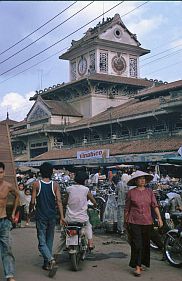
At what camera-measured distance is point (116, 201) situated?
35.2ft

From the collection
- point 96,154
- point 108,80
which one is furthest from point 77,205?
point 108,80

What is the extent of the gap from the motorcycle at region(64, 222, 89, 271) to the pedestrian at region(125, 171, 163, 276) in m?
0.77

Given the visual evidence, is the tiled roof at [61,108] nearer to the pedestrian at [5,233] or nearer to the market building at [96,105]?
the market building at [96,105]

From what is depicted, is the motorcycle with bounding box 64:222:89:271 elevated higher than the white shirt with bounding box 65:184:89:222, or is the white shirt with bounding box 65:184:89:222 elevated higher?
the white shirt with bounding box 65:184:89:222

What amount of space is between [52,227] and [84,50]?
36735mm

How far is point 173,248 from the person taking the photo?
22.2 feet

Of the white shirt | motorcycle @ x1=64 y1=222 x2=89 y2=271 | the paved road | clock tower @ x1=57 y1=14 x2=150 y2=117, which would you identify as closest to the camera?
the paved road

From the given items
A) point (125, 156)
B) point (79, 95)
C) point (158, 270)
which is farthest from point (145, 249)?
point (79, 95)

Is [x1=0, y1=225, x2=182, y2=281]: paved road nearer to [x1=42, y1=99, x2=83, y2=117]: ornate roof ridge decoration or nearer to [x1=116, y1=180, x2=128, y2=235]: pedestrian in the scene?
[x1=116, y1=180, x2=128, y2=235]: pedestrian

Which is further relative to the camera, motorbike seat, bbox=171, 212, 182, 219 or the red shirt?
motorbike seat, bbox=171, 212, 182, 219

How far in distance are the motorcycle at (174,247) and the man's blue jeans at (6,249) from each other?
2698 millimetres

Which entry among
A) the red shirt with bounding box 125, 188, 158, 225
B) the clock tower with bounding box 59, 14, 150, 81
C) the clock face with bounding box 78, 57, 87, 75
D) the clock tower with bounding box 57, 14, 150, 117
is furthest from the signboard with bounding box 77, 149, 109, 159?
the clock face with bounding box 78, 57, 87, 75

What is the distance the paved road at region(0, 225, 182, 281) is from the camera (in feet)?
19.3

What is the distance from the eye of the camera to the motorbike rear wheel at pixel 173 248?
6645mm
